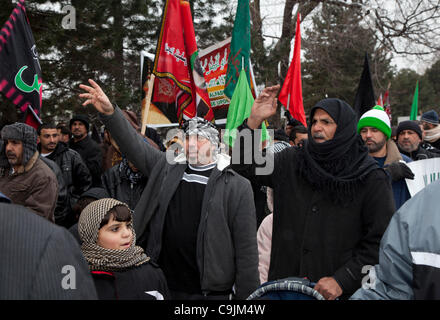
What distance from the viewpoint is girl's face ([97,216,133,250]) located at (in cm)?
254

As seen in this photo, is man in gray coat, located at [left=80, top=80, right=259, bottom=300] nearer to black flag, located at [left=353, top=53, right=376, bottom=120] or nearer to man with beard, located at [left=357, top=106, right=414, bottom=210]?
man with beard, located at [left=357, top=106, right=414, bottom=210]

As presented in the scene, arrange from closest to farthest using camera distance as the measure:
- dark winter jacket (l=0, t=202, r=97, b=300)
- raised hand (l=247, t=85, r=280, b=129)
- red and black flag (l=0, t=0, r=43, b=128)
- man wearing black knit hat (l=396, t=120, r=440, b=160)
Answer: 1. dark winter jacket (l=0, t=202, r=97, b=300)
2. raised hand (l=247, t=85, r=280, b=129)
3. red and black flag (l=0, t=0, r=43, b=128)
4. man wearing black knit hat (l=396, t=120, r=440, b=160)

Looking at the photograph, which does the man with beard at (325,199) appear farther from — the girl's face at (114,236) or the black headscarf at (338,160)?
the girl's face at (114,236)

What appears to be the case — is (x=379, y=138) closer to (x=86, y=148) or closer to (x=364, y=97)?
(x=364, y=97)

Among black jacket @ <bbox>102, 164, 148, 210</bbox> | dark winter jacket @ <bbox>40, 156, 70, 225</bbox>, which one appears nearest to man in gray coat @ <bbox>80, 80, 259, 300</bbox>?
black jacket @ <bbox>102, 164, 148, 210</bbox>

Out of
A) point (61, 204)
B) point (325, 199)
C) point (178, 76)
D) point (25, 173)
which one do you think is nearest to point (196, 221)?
point (325, 199)

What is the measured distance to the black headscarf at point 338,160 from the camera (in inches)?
98.7

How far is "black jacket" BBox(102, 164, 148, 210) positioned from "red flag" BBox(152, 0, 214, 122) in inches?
38.7

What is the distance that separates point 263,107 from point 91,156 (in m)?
4.17

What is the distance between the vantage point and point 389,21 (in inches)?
518

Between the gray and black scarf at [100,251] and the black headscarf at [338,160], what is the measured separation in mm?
1103

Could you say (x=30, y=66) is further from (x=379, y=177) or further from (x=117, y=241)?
(x=379, y=177)
